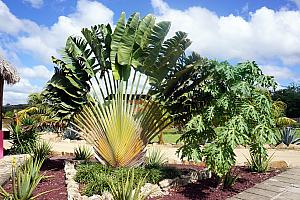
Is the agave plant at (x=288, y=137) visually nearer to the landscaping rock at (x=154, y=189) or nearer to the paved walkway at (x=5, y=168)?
the landscaping rock at (x=154, y=189)

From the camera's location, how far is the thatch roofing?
9.98 metres

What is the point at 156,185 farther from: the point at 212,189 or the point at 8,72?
the point at 8,72

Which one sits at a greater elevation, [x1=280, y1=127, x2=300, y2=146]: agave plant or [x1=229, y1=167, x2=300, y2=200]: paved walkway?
[x1=280, y1=127, x2=300, y2=146]: agave plant

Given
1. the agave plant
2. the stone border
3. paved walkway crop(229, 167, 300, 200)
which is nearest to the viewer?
the stone border

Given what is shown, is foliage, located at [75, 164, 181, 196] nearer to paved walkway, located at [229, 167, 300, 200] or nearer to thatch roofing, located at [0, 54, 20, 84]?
paved walkway, located at [229, 167, 300, 200]

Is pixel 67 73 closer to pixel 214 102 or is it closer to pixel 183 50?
pixel 183 50

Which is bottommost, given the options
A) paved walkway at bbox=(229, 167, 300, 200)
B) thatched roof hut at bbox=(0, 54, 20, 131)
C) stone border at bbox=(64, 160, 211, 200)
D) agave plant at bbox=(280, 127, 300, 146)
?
paved walkway at bbox=(229, 167, 300, 200)

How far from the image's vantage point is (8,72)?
33.2 feet

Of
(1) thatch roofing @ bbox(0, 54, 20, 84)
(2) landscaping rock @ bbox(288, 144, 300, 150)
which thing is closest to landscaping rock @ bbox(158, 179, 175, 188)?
(1) thatch roofing @ bbox(0, 54, 20, 84)

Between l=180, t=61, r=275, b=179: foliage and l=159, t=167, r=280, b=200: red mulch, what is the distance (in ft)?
2.01

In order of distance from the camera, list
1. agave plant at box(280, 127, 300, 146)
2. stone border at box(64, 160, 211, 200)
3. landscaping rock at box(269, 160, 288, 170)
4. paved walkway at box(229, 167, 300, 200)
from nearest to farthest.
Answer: stone border at box(64, 160, 211, 200)
paved walkway at box(229, 167, 300, 200)
landscaping rock at box(269, 160, 288, 170)
agave plant at box(280, 127, 300, 146)

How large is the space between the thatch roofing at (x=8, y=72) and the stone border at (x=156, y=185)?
3.92 meters

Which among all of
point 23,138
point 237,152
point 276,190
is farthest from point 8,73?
point 237,152

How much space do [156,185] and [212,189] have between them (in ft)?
3.96
